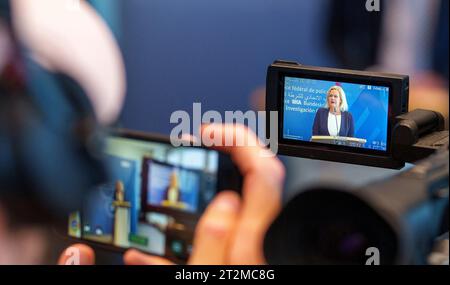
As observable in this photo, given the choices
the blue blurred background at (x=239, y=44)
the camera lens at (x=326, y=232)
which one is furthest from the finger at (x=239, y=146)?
the camera lens at (x=326, y=232)

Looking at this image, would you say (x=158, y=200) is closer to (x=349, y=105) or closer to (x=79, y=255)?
(x=79, y=255)

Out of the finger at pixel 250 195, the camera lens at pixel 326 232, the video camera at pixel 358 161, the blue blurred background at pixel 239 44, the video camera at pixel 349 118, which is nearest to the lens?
the video camera at pixel 358 161

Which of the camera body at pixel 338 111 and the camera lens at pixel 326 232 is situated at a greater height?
the camera body at pixel 338 111

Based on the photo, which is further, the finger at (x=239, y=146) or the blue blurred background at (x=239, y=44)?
the blue blurred background at (x=239, y=44)

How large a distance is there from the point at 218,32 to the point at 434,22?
1.93ft

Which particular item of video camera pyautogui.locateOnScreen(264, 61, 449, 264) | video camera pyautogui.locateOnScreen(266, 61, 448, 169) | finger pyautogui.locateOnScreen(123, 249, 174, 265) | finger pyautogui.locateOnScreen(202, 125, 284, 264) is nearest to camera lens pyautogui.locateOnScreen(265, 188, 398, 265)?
video camera pyautogui.locateOnScreen(264, 61, 449, 264)

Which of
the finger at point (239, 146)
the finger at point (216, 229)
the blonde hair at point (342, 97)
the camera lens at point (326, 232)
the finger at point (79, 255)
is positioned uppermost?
the blonde hair at point (342, 97)

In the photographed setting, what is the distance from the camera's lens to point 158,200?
1878 mm

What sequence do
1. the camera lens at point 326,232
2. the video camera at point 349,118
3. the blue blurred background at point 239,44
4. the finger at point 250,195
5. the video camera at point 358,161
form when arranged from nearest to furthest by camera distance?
the video camera at point 358,161 < the camera lens at point 326,232 < the video camera at point 349,118 < the finger at point 250,195 < the blue blurred background at point 239,44

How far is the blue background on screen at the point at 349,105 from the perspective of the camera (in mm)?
1231

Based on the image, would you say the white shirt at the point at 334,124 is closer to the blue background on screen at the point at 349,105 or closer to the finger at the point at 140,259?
the blue background on screen at the point at 349,105

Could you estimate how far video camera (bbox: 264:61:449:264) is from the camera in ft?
2.52

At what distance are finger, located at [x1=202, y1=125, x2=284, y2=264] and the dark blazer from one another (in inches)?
19.8

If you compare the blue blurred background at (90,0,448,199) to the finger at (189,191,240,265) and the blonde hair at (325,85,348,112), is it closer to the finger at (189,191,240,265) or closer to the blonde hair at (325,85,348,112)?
the finger at (189,191,240,265)
